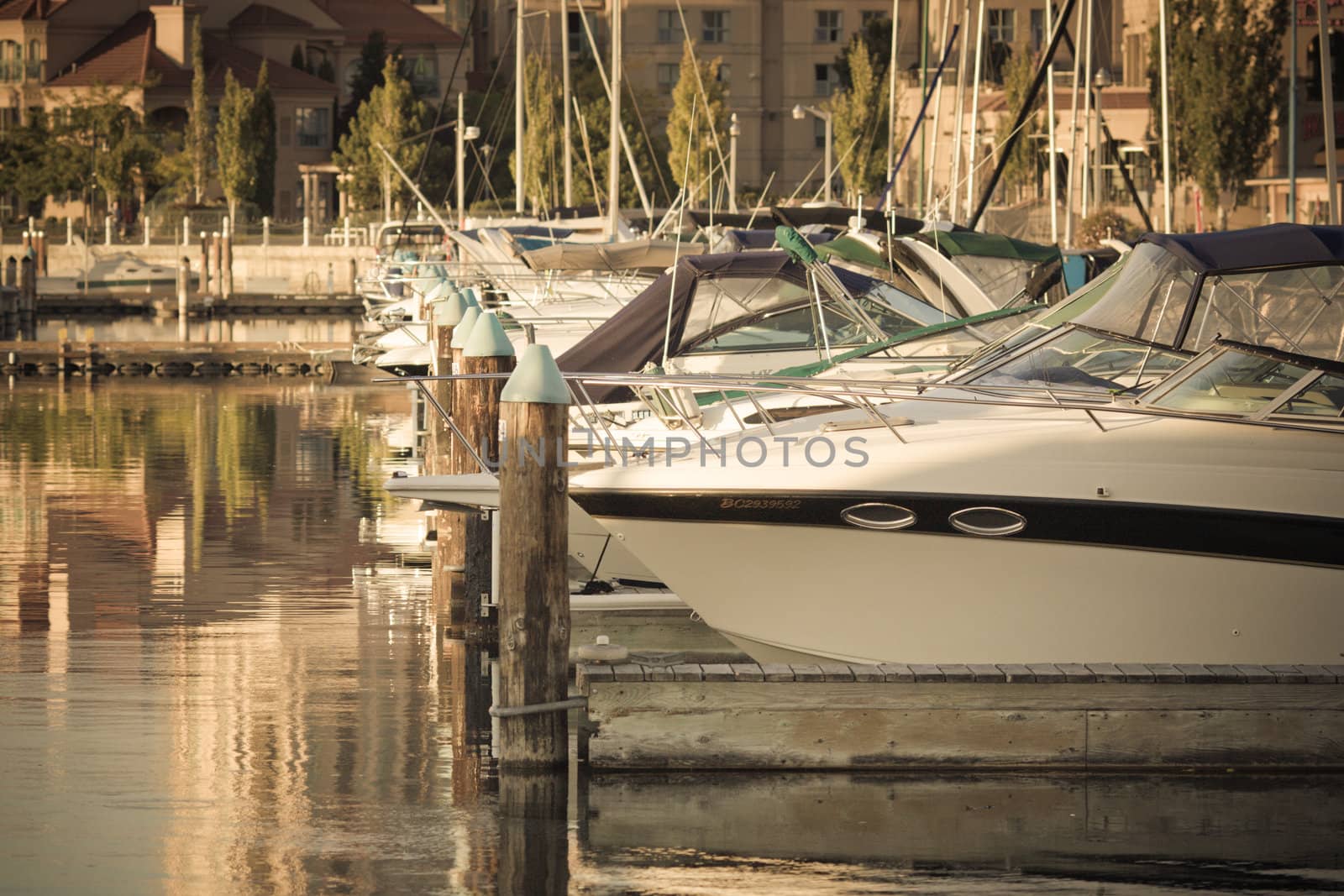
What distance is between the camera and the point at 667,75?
304ft

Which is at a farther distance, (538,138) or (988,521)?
(538,138)

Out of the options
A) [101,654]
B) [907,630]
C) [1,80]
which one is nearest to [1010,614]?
[907,630]

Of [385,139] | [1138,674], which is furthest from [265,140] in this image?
[1138,674]

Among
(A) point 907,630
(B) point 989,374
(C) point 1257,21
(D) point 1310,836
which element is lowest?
(D) point 1310,836

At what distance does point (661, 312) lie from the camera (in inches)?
611

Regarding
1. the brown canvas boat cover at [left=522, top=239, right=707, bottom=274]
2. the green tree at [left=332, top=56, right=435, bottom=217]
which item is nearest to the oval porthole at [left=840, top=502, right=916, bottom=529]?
the brown canvas boat cover at [left=522, top=239, right=707, bottom=274]

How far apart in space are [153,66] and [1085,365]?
83.8m

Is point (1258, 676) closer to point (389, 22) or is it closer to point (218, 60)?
point (218, 60)

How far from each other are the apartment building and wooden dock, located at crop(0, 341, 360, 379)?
165 feet

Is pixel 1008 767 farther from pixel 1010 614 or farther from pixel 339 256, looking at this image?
pixel 339 256

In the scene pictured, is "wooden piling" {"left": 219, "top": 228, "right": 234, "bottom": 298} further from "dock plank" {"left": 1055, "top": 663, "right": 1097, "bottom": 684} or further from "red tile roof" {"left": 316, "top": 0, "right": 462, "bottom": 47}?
"dock plank" {"left": 1055, "top": 663, "right": 1097, "bottom": 684}

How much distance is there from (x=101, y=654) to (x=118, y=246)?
63560 mm

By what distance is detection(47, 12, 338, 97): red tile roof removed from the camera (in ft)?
293

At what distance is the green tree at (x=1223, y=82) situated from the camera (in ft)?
161
